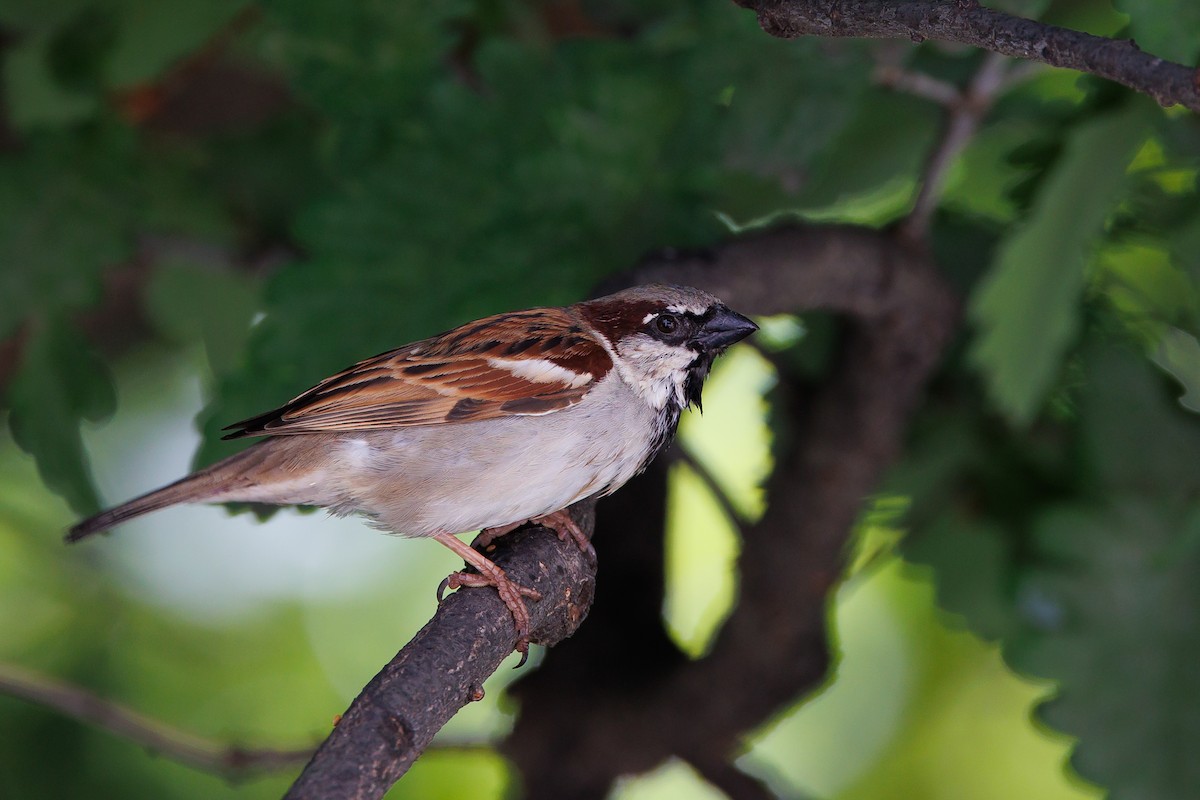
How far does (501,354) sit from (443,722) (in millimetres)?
1088

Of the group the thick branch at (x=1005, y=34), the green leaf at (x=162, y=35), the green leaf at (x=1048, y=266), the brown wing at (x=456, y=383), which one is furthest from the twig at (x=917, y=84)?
the green leaf at (x=162, y=35)

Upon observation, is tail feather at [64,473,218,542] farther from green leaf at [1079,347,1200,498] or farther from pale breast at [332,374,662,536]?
green leaf at [1079,347,1200,498]

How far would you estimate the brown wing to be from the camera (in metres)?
2.37

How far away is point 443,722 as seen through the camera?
5.06 feet

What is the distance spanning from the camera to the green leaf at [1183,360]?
2881mm

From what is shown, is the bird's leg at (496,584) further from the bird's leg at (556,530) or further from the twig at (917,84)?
the twig at (917,84)

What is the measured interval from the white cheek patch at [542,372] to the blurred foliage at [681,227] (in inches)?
6.3

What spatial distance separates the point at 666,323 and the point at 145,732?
1666 millimetres

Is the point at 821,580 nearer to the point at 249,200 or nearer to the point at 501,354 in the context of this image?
the point at 501,354

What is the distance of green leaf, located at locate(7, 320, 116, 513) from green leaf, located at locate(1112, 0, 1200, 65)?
244 centimetres

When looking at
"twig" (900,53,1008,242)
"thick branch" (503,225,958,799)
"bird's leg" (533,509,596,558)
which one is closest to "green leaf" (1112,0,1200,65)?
"twig" (900,53,1008,242)

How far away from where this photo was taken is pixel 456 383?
8.05 feet

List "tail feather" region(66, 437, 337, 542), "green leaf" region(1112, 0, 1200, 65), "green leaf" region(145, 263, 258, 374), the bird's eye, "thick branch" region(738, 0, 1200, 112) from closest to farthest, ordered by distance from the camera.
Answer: "thick branch" region(738, 0, 1200, 112) < "green leaf" region(1112, 0, 1200, 65) < "tail feather" region(66, 437, 337, 542) < the bird's eye < "green leaf" region(145, 263, 258, 374)

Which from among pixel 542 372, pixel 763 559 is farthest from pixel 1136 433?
pixel 542 372
